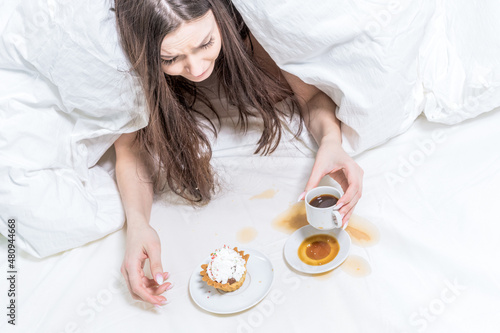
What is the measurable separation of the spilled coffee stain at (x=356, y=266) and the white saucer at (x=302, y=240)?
2 centimetres

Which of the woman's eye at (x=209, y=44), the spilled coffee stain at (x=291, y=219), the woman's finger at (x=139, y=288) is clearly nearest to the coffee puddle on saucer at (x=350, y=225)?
the spilled coffee stain at (x=291, y=219)

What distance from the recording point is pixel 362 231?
1.23m

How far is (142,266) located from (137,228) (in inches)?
4.1

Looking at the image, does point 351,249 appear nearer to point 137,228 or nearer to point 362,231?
point 362,231

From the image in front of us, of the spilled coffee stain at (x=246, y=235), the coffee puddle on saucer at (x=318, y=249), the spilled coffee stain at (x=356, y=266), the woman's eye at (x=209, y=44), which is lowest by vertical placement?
Answer: the spilled coffee stain at (x=246, y=235)

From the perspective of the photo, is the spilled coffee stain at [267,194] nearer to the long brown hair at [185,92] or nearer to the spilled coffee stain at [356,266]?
the long brown hair at [185,92]

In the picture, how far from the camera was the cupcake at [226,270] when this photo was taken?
1135mm

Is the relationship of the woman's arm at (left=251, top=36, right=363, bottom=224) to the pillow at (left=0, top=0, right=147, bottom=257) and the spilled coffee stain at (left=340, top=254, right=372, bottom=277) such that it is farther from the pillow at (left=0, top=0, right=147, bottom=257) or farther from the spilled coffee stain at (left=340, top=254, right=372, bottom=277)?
the pillow at (left=0, top=0, right=147, bottom=257)

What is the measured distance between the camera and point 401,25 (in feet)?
4.20

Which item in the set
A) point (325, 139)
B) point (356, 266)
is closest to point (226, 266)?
point (356, 266)

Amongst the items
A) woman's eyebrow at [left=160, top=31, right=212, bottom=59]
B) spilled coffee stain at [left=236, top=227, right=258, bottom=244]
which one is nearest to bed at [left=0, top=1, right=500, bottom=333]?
spilled coffee stain at [left=236, top=227, right=258, bottom=244]

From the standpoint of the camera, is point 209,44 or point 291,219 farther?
point 291,219

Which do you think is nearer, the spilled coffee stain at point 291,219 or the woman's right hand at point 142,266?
the woman's right hand at point 142,266

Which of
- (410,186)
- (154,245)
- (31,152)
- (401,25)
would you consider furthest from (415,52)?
(31,152)
